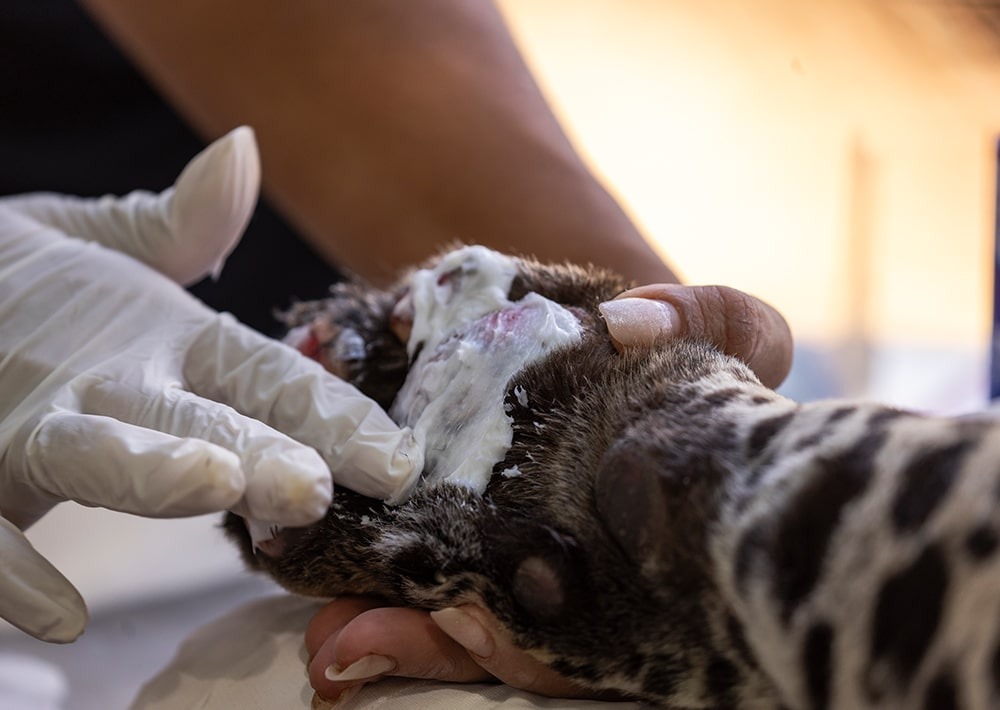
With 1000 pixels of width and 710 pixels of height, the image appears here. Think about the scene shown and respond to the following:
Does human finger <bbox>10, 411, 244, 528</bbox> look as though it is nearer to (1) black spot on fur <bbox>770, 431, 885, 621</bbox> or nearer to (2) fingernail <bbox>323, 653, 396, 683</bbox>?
(2) fingernail <bbox>323, 653, 396, 683</bbox>

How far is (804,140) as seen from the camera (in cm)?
214

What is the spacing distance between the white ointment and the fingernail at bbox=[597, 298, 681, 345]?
0.03 meters

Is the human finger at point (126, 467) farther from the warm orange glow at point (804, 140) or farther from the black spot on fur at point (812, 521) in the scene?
the warm orange glow at point (804, 140)

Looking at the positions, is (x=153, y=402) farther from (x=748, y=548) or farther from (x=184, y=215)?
(x=748, y=548)

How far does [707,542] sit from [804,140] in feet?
6.05

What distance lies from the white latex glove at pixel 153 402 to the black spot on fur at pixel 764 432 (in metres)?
0.22

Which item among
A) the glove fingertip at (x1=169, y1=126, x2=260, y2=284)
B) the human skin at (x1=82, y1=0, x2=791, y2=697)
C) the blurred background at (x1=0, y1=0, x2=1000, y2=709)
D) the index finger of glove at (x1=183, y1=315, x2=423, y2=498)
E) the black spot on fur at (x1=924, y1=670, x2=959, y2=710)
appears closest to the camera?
the black spot on fur at (x1=924, y1=670, x2=959, y2=710)

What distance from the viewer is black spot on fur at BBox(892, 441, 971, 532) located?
43cm

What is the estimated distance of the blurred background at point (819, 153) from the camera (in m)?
2.00

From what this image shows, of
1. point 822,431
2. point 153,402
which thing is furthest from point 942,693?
point 153,402

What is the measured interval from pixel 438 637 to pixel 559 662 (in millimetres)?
91

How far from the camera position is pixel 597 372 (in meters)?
0.62

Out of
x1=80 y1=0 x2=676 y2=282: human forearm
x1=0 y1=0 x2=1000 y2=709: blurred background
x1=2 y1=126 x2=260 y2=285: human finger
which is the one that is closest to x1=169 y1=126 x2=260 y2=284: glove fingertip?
x1=2 y1=126 x2=260 y2=285: human finger

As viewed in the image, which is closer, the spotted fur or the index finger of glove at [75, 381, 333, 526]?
the spotted fur
